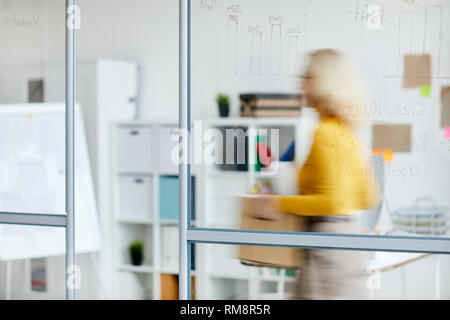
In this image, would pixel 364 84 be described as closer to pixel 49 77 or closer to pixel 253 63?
pixel 253 63

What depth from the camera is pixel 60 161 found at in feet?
13.9

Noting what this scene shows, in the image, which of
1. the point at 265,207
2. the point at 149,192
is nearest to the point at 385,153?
the point at 265,207

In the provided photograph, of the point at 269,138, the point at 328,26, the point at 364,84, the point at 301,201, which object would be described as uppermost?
the point at 328,26

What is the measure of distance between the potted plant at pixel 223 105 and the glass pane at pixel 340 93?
1858mm

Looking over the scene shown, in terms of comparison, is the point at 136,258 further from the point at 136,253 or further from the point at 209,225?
the point at 209,225

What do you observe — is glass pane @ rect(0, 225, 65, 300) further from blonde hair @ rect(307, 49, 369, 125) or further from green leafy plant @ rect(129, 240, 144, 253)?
blonde hair @ rect(307, 49, 369, 125)

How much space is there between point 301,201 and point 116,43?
2.91 meters

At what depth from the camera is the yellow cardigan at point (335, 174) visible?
7.33 ft

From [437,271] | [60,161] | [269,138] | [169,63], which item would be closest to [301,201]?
[269,138]

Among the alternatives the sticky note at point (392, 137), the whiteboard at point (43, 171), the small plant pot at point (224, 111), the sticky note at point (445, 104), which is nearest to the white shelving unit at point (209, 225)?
A: the small plant pot at point (224, 111)

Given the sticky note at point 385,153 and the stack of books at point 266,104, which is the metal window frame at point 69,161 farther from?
the stack of books at point 266,104

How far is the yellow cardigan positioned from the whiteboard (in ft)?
7.44

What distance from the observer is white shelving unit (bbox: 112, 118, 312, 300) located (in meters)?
4.11

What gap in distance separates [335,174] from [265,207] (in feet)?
0.88
